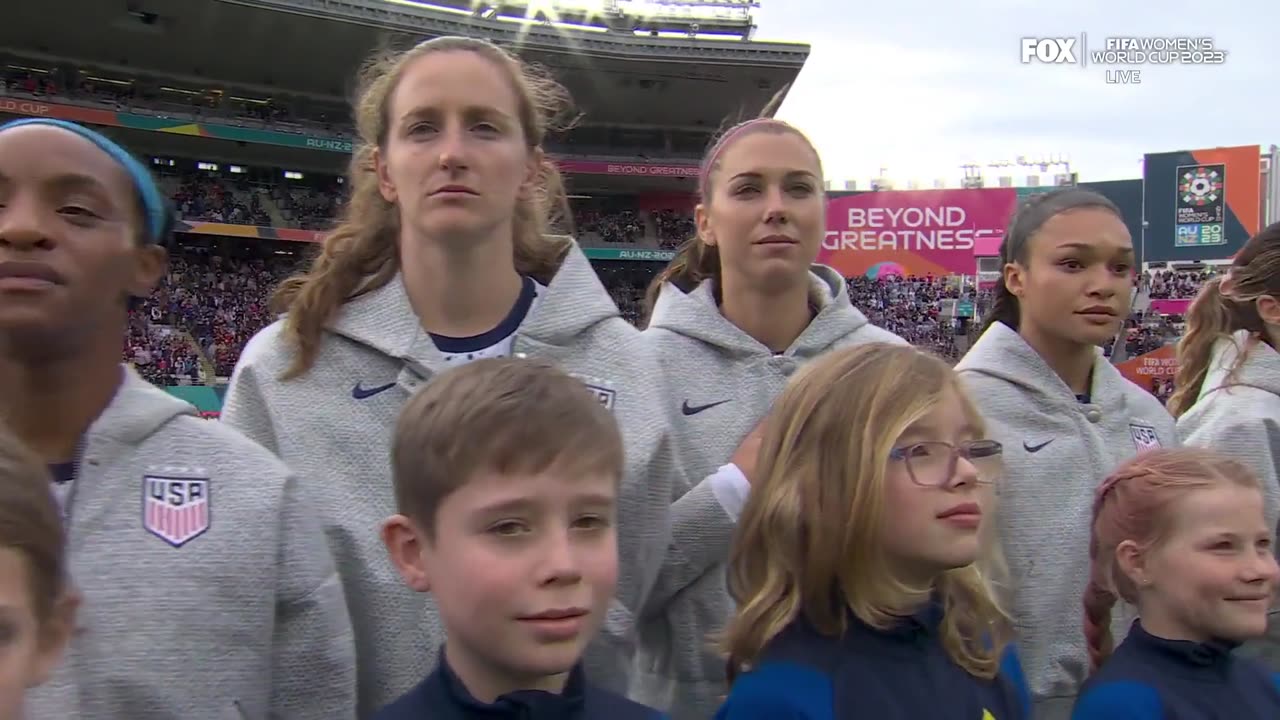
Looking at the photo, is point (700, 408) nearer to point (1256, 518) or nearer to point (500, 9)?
point (1256, 518)

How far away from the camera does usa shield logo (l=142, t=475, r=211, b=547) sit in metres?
1.53

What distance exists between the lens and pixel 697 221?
2551 millimetres

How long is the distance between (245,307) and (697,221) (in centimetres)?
2464

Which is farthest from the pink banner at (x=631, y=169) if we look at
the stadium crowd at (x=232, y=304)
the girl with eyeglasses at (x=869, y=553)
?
the girl with eyeglasses at (x=869, y=553)

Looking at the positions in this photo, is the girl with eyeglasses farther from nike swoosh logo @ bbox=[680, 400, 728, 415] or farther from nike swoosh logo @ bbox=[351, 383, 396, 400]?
nike swoosh logo @ bbox=[351, 383, 396, 400]

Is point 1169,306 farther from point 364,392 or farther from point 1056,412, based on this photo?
point 364,392

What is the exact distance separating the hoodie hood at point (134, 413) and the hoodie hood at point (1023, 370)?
1.77m

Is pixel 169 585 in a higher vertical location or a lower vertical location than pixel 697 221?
lower

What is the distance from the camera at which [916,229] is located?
94.4 feet

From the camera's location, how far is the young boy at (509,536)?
4.15ft

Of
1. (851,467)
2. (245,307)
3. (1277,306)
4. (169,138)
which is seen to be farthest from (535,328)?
(169,138)

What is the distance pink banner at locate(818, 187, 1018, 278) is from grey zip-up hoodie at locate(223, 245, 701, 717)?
26.9m

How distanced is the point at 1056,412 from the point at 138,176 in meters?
2.05

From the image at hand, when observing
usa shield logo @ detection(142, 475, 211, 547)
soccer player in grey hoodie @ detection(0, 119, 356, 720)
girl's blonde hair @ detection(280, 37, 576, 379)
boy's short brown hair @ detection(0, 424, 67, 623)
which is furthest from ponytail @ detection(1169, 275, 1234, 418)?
boy's short brown hair @ detection(0, 424, 67, 623)
